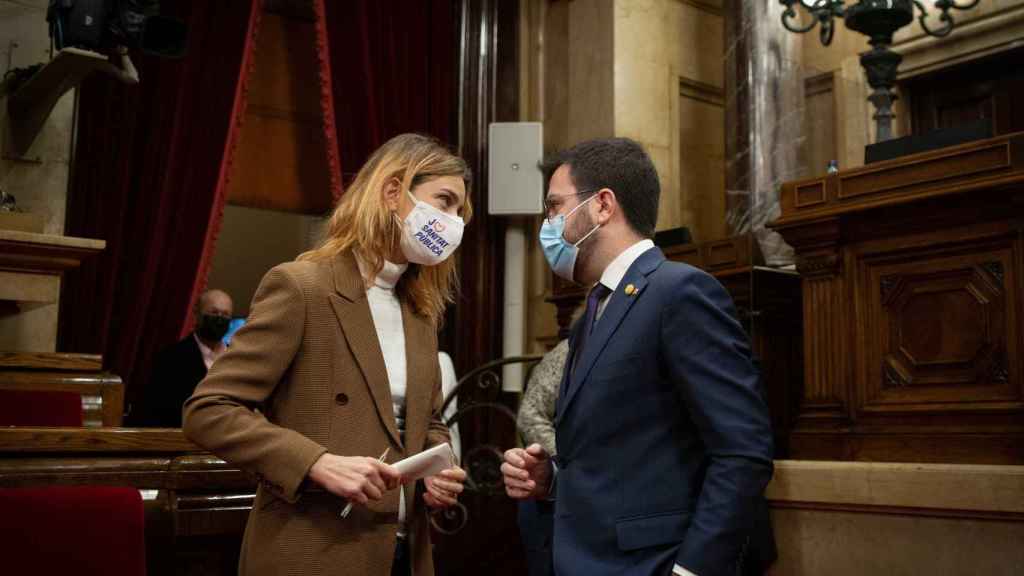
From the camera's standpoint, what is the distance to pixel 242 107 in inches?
239

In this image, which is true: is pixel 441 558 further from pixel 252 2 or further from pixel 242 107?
pixel 252 2

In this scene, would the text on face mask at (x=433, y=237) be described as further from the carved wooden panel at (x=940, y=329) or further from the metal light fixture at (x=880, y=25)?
the metal light fixture at (x=880, y=25)

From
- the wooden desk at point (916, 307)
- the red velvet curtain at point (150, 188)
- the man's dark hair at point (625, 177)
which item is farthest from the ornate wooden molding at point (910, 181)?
the red velvet curtain at point (150, 188)

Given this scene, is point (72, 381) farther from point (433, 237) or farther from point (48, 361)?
point (433, 237)

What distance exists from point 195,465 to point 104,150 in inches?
149

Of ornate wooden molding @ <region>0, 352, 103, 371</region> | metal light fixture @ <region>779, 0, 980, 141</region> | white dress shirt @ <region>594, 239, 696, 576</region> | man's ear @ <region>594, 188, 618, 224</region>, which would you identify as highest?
metal light fixture @ <region>779, 0, 980, 141</region>

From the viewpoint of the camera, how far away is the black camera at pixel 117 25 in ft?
13.9

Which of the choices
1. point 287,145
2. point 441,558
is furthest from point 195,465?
point 287,145

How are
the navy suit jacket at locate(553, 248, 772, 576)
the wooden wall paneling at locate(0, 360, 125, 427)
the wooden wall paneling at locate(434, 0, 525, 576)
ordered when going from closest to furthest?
the navy suit jacket at locate(553, 248, 772, 576), the wooden wall paneling at locate(0, 360, 125, 427), the wooden wall paneling at locate(434, 0, 525, 576)

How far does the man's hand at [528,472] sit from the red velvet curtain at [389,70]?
459 centimetres

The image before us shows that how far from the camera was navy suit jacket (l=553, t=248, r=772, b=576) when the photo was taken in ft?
5.31

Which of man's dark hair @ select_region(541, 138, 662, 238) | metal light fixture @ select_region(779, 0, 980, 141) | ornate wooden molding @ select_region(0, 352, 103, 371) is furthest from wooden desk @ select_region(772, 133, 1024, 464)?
ornate wooden molding @ select_region(0, 352, 103, 371)

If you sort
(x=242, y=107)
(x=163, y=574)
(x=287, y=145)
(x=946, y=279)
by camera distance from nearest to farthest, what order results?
(x=163, y=574), (x=946, y=279), (x=242, y=107), (x=287, y=145)

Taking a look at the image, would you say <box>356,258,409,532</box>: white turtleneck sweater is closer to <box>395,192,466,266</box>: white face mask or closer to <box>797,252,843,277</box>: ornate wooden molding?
<box>395,192,466,266</box>: white face mask
